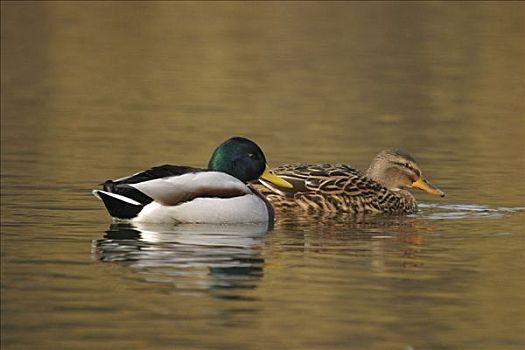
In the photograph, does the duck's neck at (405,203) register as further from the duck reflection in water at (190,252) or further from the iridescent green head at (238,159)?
the duck reflection in water at (190,252)

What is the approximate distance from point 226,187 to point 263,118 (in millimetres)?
9464

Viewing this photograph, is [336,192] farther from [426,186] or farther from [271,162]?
[271,162]

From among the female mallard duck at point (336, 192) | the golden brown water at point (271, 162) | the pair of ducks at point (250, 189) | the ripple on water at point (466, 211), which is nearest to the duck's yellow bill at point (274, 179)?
the pair of ducks at point (250, 189)

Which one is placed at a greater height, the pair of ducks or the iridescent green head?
the iridescent green head

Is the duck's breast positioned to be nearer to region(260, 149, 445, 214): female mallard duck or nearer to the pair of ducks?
the pair of ducks

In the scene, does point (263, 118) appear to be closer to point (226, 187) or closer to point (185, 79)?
point (185, 79)

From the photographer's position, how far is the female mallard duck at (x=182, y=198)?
1420 cm

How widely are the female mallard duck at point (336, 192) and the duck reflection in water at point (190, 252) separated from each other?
1.10 meters

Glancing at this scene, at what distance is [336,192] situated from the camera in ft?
52.3

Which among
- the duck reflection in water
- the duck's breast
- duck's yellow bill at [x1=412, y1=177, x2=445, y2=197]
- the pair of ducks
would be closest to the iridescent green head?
the pair of ducks

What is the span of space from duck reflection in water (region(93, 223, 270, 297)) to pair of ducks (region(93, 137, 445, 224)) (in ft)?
0.46

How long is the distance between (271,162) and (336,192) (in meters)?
3.43

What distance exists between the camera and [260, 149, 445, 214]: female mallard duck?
15.8 meters

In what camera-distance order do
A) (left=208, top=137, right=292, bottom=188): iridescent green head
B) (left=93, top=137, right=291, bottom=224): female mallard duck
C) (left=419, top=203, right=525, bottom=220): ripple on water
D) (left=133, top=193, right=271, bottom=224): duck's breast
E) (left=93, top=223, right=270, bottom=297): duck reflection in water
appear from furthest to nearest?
(left=419, top=203, right=525, bottom=220): ripple on water → (left=208, top=137, right=292, bottom=188): iridescent green head → (left=133, top=193, right=271, bottom=224): duck's breast → (left=93, top=137, right=291, bottom=224): female mallard duck → (left=93, top=223, right=270, bottom=297): duck reflection in water
